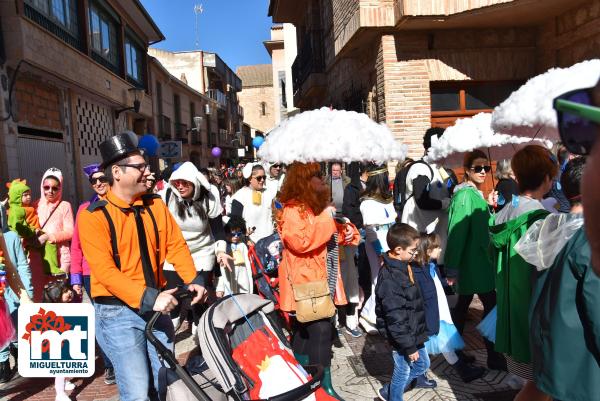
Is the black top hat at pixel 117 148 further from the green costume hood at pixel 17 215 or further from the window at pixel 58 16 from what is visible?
the window at pixel 58 16

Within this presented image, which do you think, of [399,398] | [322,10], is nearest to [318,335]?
[399,398]

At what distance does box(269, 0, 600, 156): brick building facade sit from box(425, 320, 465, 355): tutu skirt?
6321 millimetres

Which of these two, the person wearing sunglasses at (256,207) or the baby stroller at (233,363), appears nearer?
the baby stroller at (233,363)

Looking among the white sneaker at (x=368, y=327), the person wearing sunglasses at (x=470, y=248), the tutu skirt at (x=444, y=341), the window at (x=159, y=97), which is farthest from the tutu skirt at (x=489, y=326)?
the window at (x=159, y=97)

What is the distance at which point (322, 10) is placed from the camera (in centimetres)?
1608

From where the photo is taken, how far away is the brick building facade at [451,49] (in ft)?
29.6

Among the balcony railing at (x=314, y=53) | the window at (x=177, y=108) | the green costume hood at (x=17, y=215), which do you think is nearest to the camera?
the green costume hood at (x=17, y=215)

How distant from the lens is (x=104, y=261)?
280 centimetres

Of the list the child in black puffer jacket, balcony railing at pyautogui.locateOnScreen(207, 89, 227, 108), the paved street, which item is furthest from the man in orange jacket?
balcony railing at pyautogui.locateOnScreen(207, 89, 227, 108)

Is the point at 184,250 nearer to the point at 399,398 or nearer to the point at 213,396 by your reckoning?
the point at 213,396

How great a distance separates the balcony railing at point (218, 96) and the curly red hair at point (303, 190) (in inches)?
1580

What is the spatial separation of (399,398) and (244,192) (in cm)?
339

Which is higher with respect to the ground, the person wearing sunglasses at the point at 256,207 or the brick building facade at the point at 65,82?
the brick building facade at the point at 65,82

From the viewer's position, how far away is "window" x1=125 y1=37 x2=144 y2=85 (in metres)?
20.3
